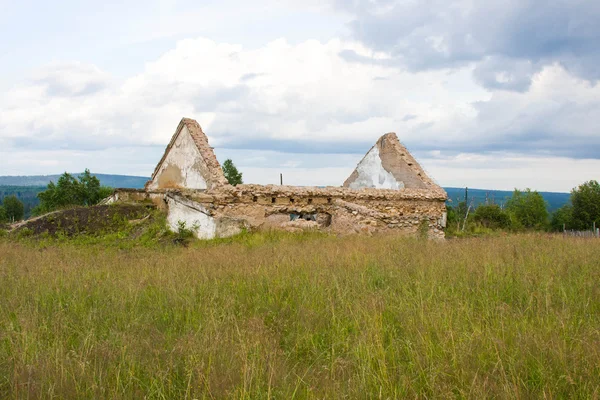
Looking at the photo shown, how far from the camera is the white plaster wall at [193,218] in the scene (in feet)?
47.2

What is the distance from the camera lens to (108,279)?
593 cm

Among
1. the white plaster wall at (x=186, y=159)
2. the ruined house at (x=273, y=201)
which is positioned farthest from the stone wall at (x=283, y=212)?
the white plaster wall at (x=186, y=159)

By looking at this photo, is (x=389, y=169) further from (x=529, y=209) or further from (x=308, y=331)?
(x=529, y=209)

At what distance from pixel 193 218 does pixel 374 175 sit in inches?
370

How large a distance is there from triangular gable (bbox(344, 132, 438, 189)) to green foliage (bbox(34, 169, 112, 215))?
106 ft

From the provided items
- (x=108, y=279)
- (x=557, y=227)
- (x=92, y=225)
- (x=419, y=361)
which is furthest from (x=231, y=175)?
(x=419, y=361)

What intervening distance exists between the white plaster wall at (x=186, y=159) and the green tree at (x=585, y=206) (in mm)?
47788

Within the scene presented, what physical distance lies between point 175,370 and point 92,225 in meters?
Answer: 14.5

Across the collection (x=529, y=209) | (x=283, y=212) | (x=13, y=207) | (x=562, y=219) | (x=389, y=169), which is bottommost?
(x=13, y=207)

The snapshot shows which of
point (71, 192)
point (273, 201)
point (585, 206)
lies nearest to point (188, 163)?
point (273, 201)

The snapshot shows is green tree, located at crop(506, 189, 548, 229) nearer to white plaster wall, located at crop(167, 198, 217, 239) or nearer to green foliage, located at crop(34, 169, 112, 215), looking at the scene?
green foliage, located at crop(34, 169, 112, 215)

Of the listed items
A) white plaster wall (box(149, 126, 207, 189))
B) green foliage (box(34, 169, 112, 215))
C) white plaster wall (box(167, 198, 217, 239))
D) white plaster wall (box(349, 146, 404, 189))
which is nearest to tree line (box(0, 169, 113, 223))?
green foliage (box(34, 169, 112, 215))

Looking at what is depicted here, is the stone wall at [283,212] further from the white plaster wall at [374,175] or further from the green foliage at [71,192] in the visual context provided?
the green foliage at [71,192]

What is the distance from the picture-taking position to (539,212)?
196 ft
